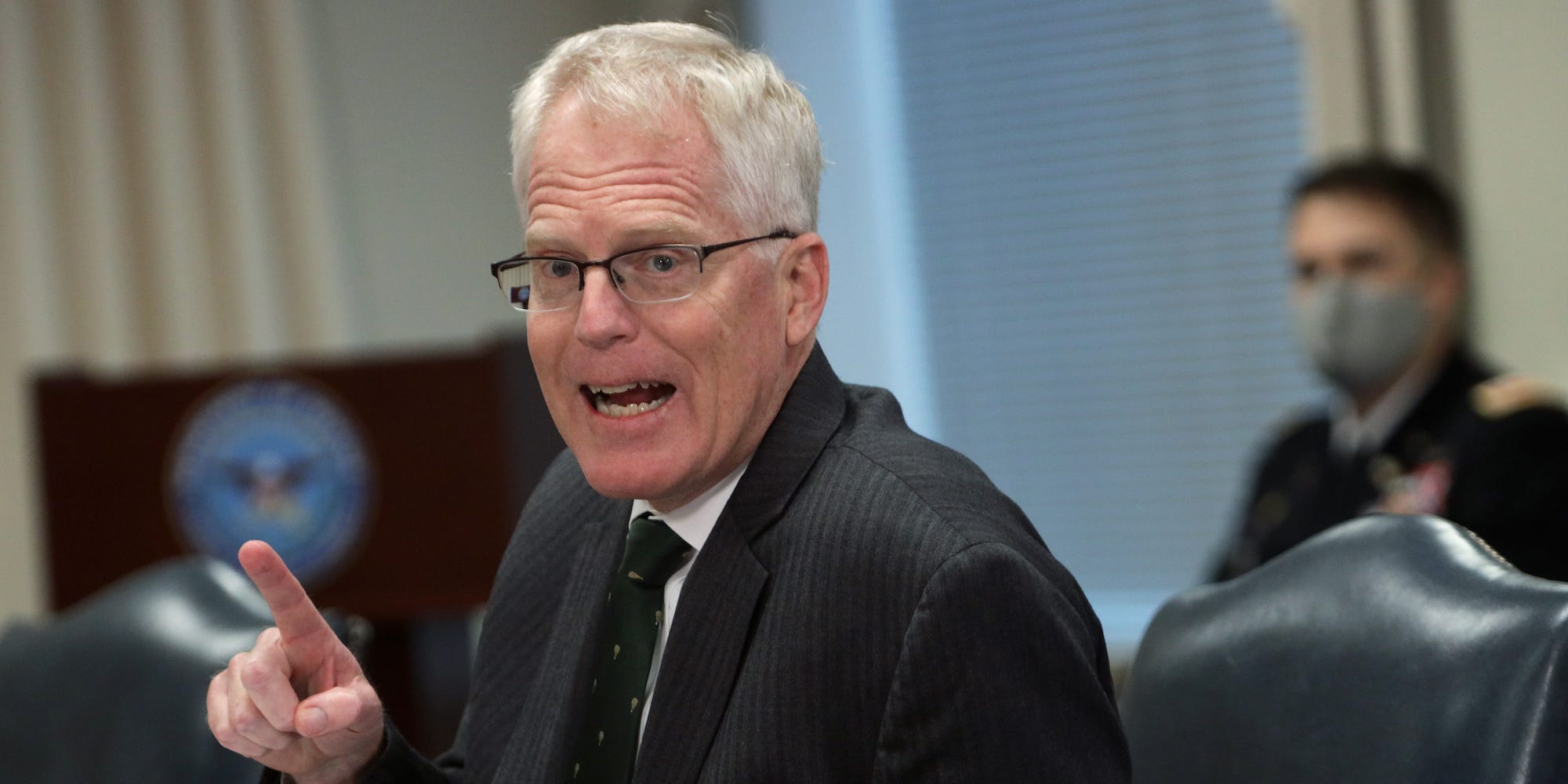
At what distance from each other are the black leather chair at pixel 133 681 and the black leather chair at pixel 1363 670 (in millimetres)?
831

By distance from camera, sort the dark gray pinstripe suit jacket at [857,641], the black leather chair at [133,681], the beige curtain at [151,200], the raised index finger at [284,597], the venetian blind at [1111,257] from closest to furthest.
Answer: the dark gray pinstripe suit jacket at [857,641] → the raised index finger at [284,597] → the black leather chair at [133,681] → the venetian blind at [1111,257] → the beige curtain at [151,200]

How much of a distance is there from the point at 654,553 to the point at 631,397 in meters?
0.15

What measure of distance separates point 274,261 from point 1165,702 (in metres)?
3.60

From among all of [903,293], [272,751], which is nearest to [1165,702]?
[272,751]

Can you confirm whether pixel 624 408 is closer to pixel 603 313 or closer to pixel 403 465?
pixel 603 313

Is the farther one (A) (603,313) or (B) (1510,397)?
(B) (1510,397)

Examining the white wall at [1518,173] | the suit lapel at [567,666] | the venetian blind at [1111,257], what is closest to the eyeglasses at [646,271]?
the suit lapel at [567,666]

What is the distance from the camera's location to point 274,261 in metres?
4.44

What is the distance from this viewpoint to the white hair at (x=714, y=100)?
47.9 inches

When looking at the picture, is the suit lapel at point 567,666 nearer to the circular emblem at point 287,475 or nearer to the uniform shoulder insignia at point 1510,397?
the circular emblem at point 287,475

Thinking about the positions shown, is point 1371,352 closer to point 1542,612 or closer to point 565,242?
point 1542,612

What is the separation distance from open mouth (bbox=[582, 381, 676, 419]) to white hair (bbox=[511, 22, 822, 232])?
0.16 m

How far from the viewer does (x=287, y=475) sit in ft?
9.66

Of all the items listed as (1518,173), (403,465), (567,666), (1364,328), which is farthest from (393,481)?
(1518,173)
